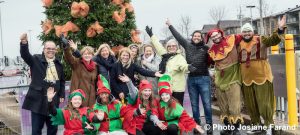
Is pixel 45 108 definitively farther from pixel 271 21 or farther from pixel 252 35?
pixel 271 21

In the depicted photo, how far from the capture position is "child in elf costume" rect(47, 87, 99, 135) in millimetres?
5613

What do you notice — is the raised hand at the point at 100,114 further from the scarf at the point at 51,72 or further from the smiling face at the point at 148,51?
the smiling face at the point at 148,51

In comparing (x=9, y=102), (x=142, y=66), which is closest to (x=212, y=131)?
(x=142, y=66)

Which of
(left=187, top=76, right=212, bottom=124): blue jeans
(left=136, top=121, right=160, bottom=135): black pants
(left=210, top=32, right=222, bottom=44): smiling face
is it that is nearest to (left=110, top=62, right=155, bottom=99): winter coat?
(left=187, top=76, right=212, bottom=124): blue jeans

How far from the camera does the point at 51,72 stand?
6.18 metres

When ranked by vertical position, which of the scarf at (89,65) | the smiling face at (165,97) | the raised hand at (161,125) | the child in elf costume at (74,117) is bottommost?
the raised hand at (161,125)

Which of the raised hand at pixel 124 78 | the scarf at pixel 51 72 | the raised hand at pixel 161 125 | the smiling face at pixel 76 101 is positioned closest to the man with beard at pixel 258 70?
the raised hand at pixel 161 125

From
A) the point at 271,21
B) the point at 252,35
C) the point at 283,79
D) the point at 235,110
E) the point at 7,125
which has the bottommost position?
the point at 7,125

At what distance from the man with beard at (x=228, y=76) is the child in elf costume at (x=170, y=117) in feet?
2.48

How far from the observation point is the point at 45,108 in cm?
600

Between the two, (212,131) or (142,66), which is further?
(142,66)

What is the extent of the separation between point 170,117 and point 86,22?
10.6 ft

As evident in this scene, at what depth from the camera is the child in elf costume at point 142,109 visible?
5.92 meters

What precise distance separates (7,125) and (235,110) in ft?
17.5
